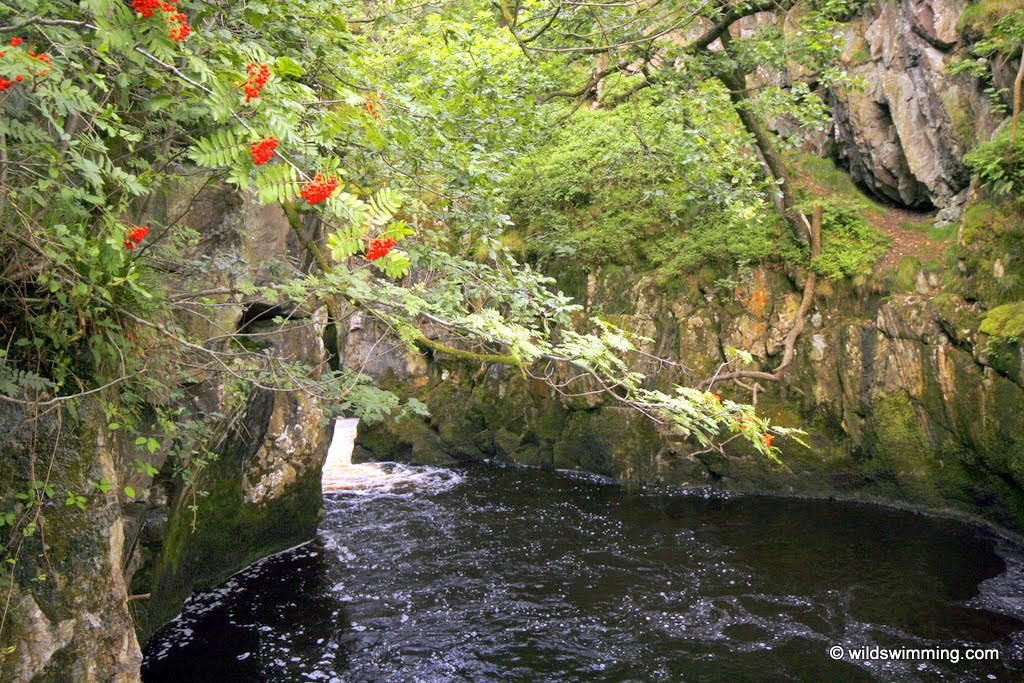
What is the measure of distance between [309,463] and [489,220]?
5589mm

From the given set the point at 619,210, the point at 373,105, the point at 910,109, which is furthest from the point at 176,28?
the point at 910,109

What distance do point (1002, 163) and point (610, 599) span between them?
25.4 feet

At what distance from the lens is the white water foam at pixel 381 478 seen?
40.4 feet

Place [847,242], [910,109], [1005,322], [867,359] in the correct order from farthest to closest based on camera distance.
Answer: [910,109]
[847,242]
[867,359]
[1005,322]

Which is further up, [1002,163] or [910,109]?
[910,109]

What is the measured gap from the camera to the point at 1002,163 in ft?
31.7

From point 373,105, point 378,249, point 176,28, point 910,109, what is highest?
point 910,109

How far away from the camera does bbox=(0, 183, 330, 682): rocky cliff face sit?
4.24 m

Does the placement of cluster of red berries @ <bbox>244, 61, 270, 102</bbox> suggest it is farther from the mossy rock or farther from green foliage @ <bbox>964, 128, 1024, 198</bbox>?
green foliage @ <bbox>964, 128, 1024, 198</bbox>

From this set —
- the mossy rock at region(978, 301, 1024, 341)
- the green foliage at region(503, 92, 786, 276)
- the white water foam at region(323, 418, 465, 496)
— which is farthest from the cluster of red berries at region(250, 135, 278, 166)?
the white water foam at region(323, 418, 465, 496)

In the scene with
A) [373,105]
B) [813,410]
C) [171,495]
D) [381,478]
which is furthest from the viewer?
[381,478]

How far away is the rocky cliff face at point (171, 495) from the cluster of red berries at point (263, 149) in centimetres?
184

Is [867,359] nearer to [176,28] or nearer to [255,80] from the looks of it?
[255,80]

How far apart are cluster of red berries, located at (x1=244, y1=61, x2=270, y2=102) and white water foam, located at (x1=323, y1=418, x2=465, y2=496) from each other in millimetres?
9905
